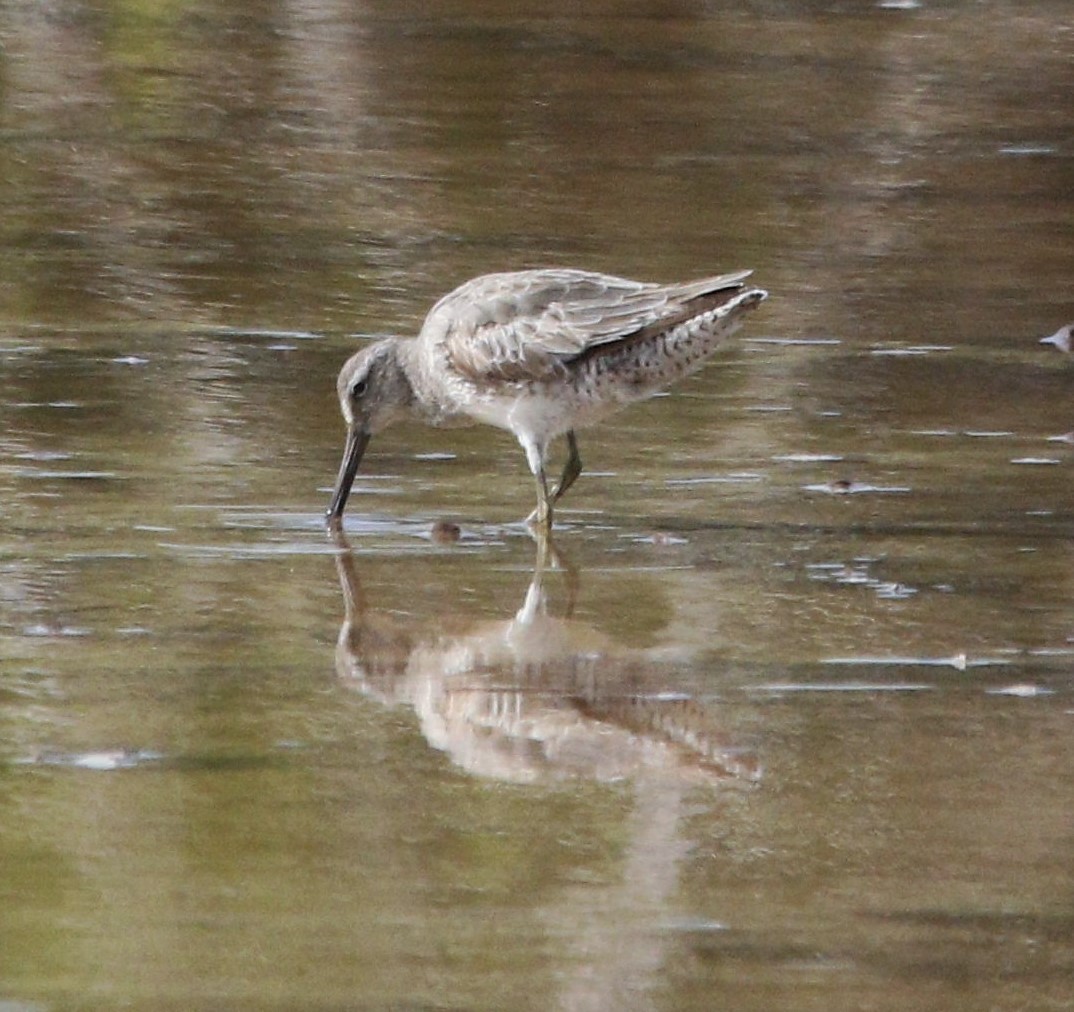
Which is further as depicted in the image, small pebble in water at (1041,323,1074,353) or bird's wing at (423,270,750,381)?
small pebble in water at (1041,323,1074,353)

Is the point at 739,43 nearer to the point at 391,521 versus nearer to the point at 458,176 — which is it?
the point at 458,176

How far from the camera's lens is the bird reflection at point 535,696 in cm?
509

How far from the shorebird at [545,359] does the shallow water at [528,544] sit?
195mm

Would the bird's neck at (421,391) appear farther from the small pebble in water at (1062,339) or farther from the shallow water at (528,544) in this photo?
the small pebble in water at (1062,339)

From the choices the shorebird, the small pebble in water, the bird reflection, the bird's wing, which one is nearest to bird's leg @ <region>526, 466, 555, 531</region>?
the shorebird

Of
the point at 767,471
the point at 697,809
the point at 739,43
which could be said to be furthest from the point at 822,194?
the point at 697,809

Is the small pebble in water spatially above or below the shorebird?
below

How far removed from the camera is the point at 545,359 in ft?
23.8

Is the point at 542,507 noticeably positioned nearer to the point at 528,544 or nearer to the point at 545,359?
the point at 528,544

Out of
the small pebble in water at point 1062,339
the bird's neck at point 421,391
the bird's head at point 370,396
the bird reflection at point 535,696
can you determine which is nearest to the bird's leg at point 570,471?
the bird's neck at point 421,391

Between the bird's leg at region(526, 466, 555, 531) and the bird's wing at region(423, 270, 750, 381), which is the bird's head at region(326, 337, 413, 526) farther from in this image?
the bird's leg at region(526, 466, 555, 531)

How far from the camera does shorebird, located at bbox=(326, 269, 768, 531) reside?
7.17 m

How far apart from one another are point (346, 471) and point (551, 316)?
790 mm

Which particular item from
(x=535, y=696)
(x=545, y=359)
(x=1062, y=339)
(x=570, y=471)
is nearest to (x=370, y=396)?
(x=545, y=359)
